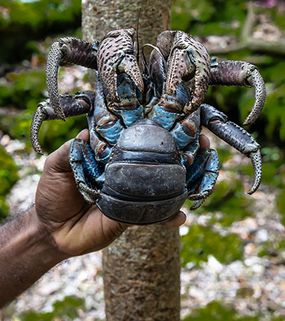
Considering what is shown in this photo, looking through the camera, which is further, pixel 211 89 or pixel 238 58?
pixel 238 58

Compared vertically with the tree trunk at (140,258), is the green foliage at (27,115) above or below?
below

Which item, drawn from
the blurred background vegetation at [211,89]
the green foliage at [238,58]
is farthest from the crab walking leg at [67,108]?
the green foliage at [238,58]

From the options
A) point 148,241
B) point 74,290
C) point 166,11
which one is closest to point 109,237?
point 148,241

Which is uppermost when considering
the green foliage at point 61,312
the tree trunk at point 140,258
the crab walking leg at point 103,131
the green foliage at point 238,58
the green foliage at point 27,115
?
the crab walking leg at point 103,131

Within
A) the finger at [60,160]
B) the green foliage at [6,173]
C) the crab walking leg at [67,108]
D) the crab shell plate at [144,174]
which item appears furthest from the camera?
the green foliage at [6,173]

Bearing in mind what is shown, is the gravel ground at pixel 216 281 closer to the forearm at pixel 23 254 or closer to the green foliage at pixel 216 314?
the green foliage at pixel 216 314

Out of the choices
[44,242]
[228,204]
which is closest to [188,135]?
[44,242]

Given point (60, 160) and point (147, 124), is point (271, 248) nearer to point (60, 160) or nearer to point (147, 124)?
point (60, 160)
